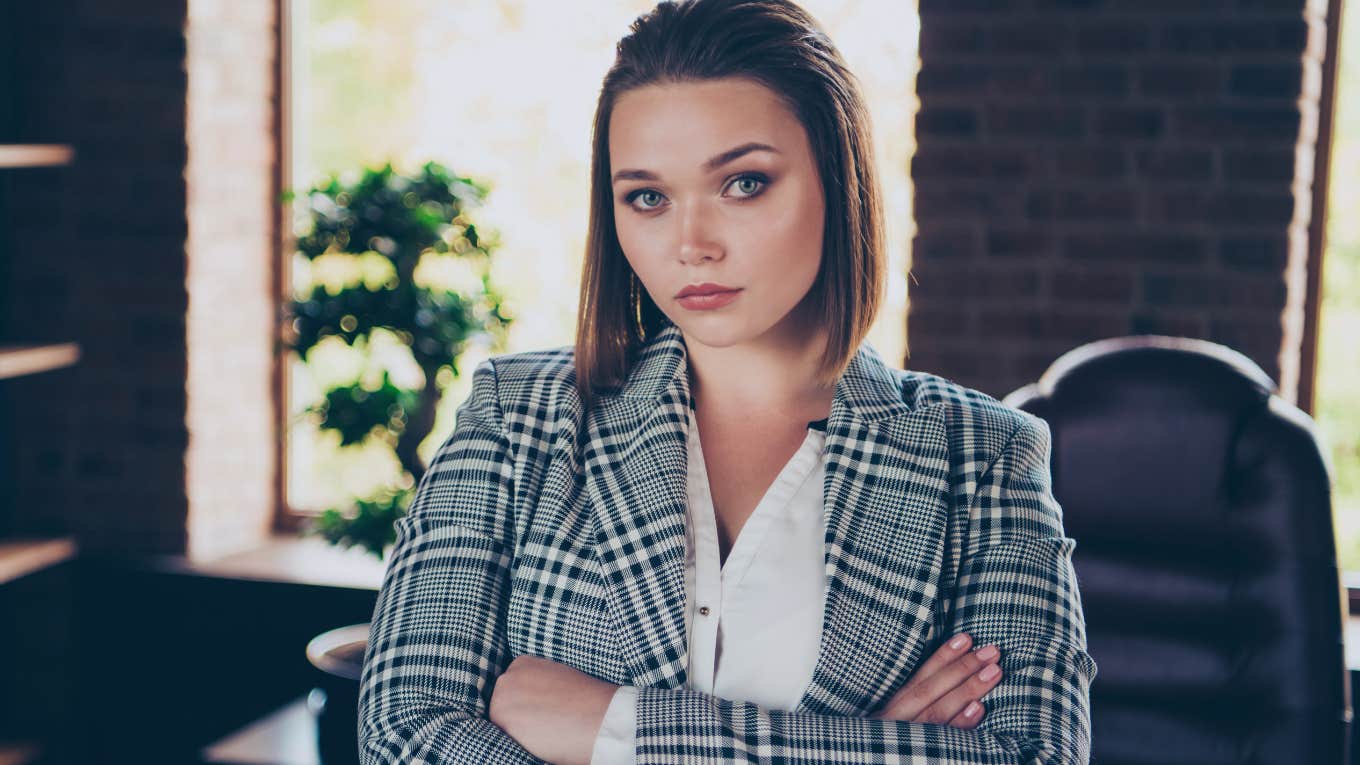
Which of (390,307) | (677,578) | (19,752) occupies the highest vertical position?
(390,307)

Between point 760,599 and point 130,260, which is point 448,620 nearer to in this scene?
point 760,599

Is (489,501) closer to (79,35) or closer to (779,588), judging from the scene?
(779,588)

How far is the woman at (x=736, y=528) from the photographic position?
124 cm

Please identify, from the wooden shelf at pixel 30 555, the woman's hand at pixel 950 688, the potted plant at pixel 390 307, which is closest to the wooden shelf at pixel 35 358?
the wooden shelf at pixel 30 555

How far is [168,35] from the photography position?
9.29 ft

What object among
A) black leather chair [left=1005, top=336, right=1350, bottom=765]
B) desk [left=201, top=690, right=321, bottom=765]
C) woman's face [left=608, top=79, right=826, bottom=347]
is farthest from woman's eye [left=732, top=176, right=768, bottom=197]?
desk [left=201, top=690, right=321, bottom=765]

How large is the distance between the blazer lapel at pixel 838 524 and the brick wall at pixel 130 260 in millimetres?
1800

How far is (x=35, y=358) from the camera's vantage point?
8.81 ft

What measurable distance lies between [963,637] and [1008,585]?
70 mm

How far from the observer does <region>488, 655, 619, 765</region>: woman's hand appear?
1228 mm

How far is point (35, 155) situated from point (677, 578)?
2049 millimetres

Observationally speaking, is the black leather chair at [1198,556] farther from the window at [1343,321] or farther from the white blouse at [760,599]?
the window at [1343,321]

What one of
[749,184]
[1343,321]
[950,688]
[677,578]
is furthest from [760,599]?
[1343,321]

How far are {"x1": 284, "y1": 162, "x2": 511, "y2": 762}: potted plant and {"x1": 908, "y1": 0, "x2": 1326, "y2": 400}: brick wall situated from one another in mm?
899
